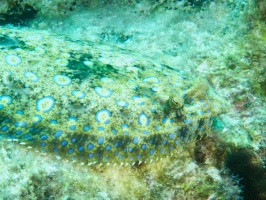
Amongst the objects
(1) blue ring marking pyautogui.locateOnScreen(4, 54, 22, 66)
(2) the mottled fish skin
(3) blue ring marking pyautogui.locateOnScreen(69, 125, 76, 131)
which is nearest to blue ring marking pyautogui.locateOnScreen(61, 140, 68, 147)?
(2) the mottled fish skin

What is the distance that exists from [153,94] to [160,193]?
1.47m

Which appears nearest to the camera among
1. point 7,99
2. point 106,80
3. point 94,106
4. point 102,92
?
point 7,99

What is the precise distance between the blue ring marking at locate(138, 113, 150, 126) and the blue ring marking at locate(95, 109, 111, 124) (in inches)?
15.6

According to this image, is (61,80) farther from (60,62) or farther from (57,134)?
(57,134)

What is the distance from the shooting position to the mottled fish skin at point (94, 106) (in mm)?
3092

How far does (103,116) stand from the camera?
321cm

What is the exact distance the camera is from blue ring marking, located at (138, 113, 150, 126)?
3.25 meters

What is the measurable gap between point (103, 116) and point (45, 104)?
74 centimetres

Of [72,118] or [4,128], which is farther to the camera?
[72,118]

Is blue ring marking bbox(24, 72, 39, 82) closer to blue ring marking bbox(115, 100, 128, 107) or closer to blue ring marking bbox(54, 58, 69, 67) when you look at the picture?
blue ring marking bbox(54, 58, 69, 67)

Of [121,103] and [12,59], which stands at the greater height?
[12,59]

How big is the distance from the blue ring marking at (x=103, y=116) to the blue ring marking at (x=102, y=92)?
0.22 meters

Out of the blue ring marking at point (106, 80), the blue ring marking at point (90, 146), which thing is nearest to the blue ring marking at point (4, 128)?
the blue ring marking at point (90, 146)

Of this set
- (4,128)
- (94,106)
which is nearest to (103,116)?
(94,106)
